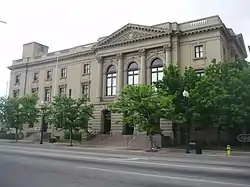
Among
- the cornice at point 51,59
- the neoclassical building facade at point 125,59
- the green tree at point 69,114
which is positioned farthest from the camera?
the cornice at point 51,59

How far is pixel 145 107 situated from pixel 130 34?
57.8 ft

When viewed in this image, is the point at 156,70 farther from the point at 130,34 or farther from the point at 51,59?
the point at 51,59

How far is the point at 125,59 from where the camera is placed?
153ft

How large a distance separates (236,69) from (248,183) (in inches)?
967

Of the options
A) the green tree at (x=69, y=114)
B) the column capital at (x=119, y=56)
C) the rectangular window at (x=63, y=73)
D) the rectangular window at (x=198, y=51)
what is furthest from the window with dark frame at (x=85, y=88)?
the rectangular window at (x=198, y=51)

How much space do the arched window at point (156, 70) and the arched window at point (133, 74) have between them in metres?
2.67

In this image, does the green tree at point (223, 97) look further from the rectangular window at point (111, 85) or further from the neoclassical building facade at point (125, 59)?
the rectangular window at point (111, 85)

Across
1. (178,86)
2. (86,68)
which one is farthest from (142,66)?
(86,68)

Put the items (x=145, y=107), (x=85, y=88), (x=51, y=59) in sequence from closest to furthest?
(x=145, y=107)
(x=85, y=88)
(x=51, y=59)

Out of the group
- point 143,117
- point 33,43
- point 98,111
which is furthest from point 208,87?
point 33,43

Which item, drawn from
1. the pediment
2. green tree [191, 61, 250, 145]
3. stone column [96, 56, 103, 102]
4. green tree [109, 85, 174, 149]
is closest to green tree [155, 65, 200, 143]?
green tree [191, 61, 250, 145]

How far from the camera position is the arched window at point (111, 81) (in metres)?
47.3

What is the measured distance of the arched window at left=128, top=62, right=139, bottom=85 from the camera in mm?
45438

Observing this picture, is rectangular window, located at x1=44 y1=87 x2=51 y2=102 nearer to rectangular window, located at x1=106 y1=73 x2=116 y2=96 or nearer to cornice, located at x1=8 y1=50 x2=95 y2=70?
cornice, located at x1=8 y1=50 x2=95 y2=70
